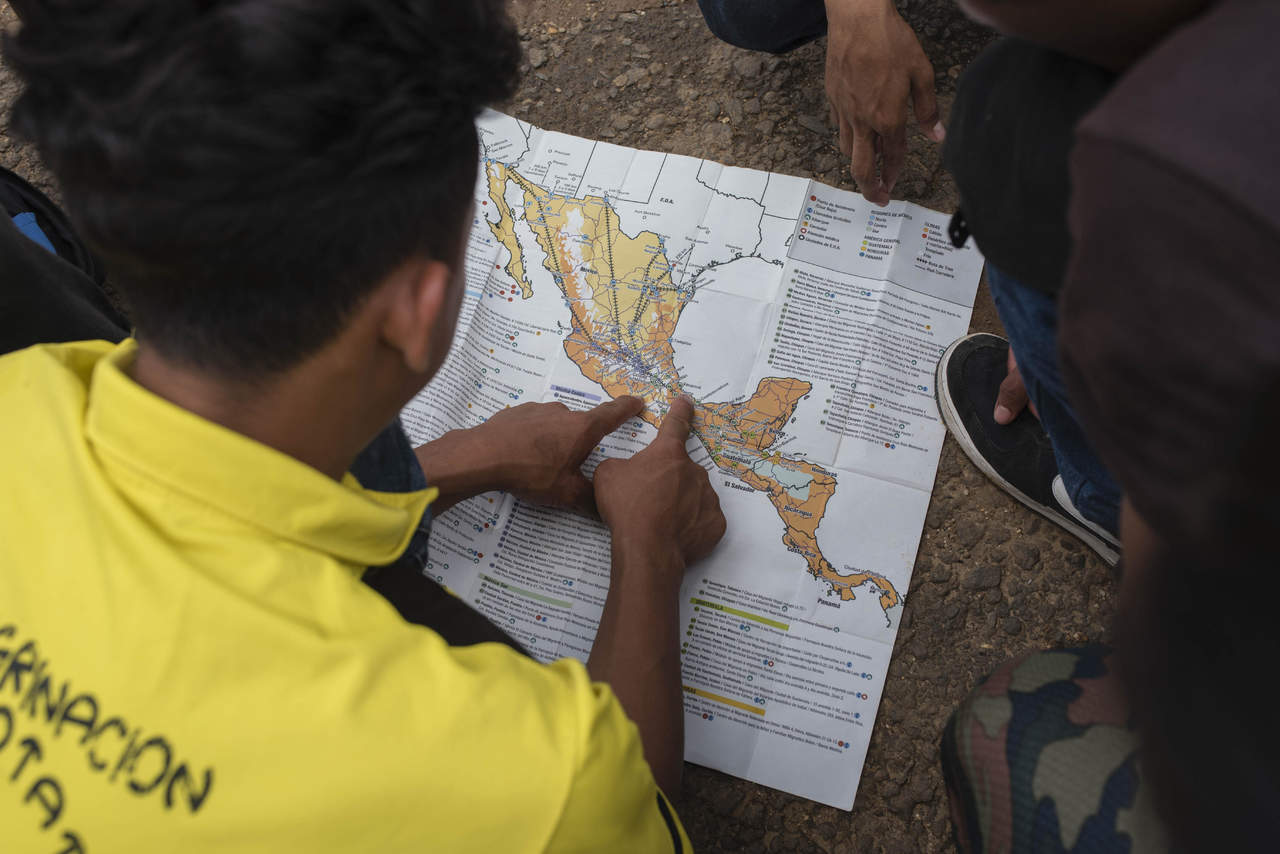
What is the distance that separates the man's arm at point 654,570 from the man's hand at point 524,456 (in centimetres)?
4

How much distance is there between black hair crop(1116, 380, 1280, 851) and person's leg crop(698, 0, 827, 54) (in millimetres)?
973

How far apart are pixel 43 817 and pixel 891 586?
2.76ft

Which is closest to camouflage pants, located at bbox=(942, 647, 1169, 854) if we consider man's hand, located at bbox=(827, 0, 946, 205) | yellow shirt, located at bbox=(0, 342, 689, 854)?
yellow shirt, located at bbox=(0, 342, 689, 854)

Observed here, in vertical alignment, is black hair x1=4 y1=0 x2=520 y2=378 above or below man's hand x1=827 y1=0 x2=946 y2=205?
below

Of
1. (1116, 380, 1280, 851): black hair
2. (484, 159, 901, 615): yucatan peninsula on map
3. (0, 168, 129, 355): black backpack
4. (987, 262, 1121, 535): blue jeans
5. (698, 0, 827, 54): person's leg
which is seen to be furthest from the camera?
(698, 0, 827, 54): person's leg

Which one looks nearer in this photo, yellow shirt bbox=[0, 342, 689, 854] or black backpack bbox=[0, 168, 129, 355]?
yellow shirt bbox=[0, 342, 689, 854]

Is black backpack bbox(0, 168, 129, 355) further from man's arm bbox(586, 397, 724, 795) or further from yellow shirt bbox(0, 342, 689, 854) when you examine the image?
man's arm bbox(586, 397, 724, 795)

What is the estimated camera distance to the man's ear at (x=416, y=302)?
569mm

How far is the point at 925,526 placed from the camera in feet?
3.44

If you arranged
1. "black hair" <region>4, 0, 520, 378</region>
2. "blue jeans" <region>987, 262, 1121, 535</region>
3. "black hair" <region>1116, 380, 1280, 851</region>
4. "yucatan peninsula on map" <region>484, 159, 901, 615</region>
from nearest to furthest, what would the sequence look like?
1. "black hair" <region>1116, 380, 1280, 851</region>
2. "black hair" <region>4, 0, 520, 378</region>
3. "blue jeans" <region>987, 262, 1121, 535</region>
4. "yucatan peninsula on map" <region>484, 159, 901, 615</region>

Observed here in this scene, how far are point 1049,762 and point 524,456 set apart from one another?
64cm

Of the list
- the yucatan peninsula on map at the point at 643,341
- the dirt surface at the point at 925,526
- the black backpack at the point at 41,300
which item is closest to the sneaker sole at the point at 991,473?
the dirt surface at the point at 925,526

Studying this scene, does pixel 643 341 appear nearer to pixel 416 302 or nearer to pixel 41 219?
pixel 416 302

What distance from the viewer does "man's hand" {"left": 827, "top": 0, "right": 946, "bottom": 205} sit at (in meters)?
0.97
